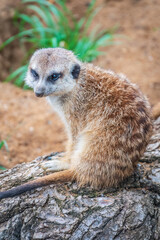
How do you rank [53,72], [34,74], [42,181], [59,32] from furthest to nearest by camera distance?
[59,32], [34,74], [53,72], [42,181]

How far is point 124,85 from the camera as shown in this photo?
99.6 inches

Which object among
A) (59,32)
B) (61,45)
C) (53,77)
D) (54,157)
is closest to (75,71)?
(53,77)

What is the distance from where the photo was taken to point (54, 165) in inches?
102

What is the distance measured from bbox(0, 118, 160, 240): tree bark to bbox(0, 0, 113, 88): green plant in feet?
8.76

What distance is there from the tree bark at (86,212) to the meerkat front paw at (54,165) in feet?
0.80

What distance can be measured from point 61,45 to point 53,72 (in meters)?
2.46

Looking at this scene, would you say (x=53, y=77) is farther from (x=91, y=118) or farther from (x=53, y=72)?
(x=91, y=118)

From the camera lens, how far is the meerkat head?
96.2 inches

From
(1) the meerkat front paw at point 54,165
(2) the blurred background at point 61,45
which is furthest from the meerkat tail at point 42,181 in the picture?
(2) the blurred background at point 61,45

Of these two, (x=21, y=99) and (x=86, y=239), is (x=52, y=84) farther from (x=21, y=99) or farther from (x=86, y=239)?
(x=21, y=99)

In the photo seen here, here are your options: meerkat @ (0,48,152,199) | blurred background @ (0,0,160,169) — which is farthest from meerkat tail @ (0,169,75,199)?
blurred background @ (0,0,160,169)

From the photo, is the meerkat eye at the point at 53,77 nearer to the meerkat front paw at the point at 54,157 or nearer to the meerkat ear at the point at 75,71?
the meerkat ear at the point at 75,71

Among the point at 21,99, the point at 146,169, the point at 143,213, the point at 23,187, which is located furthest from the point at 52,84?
the point at 21,99

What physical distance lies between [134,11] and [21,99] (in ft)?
8.90
